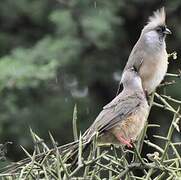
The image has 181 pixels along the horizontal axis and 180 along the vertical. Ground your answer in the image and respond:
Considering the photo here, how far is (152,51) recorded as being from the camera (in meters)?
4.64

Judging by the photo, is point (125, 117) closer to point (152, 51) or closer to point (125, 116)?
point (125, 116)

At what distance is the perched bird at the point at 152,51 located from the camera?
14.1 feet

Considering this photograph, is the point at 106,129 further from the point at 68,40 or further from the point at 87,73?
the point at 87,73

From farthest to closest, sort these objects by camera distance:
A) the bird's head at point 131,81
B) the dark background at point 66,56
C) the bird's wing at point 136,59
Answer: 1. the dark background at point 66,56
2. the bird's wing at point 136,59
3. the bird's head at point 131,81

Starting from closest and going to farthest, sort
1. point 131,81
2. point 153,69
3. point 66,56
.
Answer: point 131,81
point 153,69
point 66,56

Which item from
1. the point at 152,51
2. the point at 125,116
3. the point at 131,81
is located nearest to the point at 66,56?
the point at 152,51

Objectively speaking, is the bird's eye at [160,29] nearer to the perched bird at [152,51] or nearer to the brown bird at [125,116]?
the perched bird at [152,51]

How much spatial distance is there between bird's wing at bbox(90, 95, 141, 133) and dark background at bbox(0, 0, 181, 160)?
10.8ft

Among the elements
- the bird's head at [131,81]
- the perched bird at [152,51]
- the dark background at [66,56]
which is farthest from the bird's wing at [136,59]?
the dark background at [66,56]

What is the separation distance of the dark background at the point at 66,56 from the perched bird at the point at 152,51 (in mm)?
2207

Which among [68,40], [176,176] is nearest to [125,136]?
[176,176]

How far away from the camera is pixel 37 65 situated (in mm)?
7293

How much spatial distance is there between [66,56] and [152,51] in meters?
3.21

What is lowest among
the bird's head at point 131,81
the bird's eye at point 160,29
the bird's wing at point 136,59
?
the bird's wing at point 136,59
